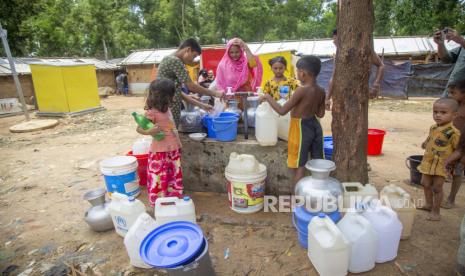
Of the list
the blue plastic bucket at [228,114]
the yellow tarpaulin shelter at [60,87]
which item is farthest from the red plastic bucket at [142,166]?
the yellow tarpaulin shelter at [60,87]

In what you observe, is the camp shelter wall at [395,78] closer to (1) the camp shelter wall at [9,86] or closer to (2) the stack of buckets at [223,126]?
(2) the stack of buckets at [223,126]

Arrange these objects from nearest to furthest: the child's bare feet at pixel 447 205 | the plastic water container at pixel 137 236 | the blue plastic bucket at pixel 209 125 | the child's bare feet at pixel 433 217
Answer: the plastic water container at pixel 137 236 < the child's bare feet at pixel 433 217 < the child's bare feet at pixel 447 205 < the blue plastic bucket at pixel 209 125

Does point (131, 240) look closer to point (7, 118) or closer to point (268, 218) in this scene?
point (268, 218)

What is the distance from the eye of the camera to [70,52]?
24.9 m

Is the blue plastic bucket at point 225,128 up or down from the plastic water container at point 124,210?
up

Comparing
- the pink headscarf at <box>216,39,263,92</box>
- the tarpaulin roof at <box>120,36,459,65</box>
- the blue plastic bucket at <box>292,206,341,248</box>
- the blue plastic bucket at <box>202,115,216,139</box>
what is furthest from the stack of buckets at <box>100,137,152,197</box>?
the tarpaulin roof at <box>120,36,459,65</box>

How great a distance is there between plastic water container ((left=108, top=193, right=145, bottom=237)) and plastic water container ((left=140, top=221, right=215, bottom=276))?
2.46ft

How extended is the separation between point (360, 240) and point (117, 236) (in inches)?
92.1

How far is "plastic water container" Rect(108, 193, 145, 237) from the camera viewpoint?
8.74ft

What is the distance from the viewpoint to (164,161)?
3178 mm

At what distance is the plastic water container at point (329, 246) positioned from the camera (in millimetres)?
2002

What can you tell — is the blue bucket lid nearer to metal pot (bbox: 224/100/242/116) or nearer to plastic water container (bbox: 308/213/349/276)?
plastic water container (bbox: 308/213/349/276)

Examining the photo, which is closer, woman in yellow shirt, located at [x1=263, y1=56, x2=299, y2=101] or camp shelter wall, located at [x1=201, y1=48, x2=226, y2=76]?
woman in yellow shirt, located at [x1=263, y1=56, x2=299, y2=101]

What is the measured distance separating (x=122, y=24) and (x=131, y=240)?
2641 centimetres
